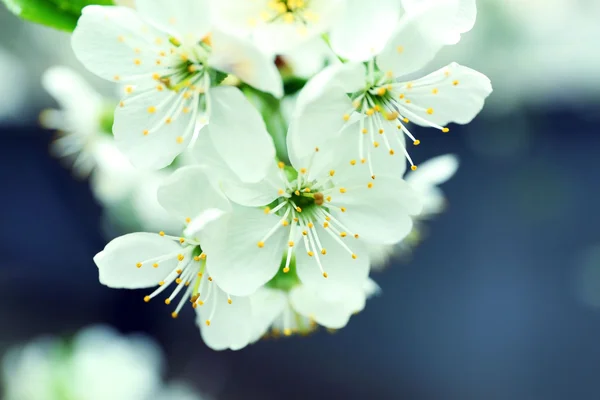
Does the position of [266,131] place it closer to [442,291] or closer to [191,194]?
[191,194]

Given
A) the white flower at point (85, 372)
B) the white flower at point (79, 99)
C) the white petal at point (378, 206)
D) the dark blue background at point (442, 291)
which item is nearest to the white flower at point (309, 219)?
the white petal at point (378, 206)

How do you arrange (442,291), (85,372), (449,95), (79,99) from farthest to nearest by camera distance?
(442,291) → (85,372) → (79,99) → (449,95)

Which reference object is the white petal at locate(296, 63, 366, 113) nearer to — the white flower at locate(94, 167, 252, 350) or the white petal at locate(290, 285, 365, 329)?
the white flower at locate(94, 167, 252, 350)

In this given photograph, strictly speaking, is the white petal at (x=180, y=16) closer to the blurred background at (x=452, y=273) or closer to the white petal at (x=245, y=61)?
the white petal at (x=245, y=61)

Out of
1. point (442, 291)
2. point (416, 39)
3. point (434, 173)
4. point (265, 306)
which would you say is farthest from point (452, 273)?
point (416, 39)

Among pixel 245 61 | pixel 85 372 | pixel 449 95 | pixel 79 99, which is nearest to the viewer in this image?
pixel 245 61

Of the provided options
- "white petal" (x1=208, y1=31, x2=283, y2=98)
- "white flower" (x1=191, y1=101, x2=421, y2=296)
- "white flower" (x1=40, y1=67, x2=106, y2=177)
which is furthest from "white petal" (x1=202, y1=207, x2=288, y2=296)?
"white flower" (x1=40, y1=67, x2=106, y2=177)
